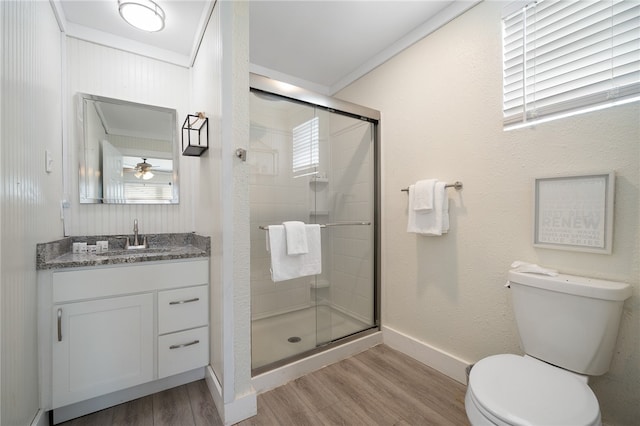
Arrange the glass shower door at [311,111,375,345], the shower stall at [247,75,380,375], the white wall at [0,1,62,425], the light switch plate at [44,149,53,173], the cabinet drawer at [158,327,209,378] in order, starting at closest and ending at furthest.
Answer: the white wall at [0,1,62,425] → the light switch plate at [44,149,53,173] → the cabinet drawer at [158,327,209,378] → the shower stall at [247,75,380,375] → the glass shower door at [311,111,375,345]

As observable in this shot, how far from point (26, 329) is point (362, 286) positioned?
80.1 inches

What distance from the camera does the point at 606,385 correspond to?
3.80 feet

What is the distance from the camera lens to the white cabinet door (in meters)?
1.33

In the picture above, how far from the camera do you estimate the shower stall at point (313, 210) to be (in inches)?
71.4

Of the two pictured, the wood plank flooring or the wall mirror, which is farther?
the wall mirror

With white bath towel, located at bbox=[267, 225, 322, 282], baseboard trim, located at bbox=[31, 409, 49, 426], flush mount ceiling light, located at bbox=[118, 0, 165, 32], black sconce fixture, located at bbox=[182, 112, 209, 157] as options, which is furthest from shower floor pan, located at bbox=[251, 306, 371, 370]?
flush mount ceiling light, located at bbox=[118, 0, 165, 32]

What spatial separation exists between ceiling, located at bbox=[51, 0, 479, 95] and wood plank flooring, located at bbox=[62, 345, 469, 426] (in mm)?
2346

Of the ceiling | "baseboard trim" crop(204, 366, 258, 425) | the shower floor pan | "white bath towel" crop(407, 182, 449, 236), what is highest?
the ceiling

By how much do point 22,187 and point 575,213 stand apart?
2.51 metres

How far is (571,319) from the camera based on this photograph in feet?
3.62

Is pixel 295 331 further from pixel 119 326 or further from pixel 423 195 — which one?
pixel 423 195

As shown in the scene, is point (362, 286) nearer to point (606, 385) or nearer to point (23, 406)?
point (606, 385)

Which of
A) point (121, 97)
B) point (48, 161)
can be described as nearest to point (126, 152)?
point (121, 97)

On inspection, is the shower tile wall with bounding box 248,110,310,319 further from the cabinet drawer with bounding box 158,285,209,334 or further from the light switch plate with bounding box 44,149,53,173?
the light switch plate with bounding box 44,149,53,173
